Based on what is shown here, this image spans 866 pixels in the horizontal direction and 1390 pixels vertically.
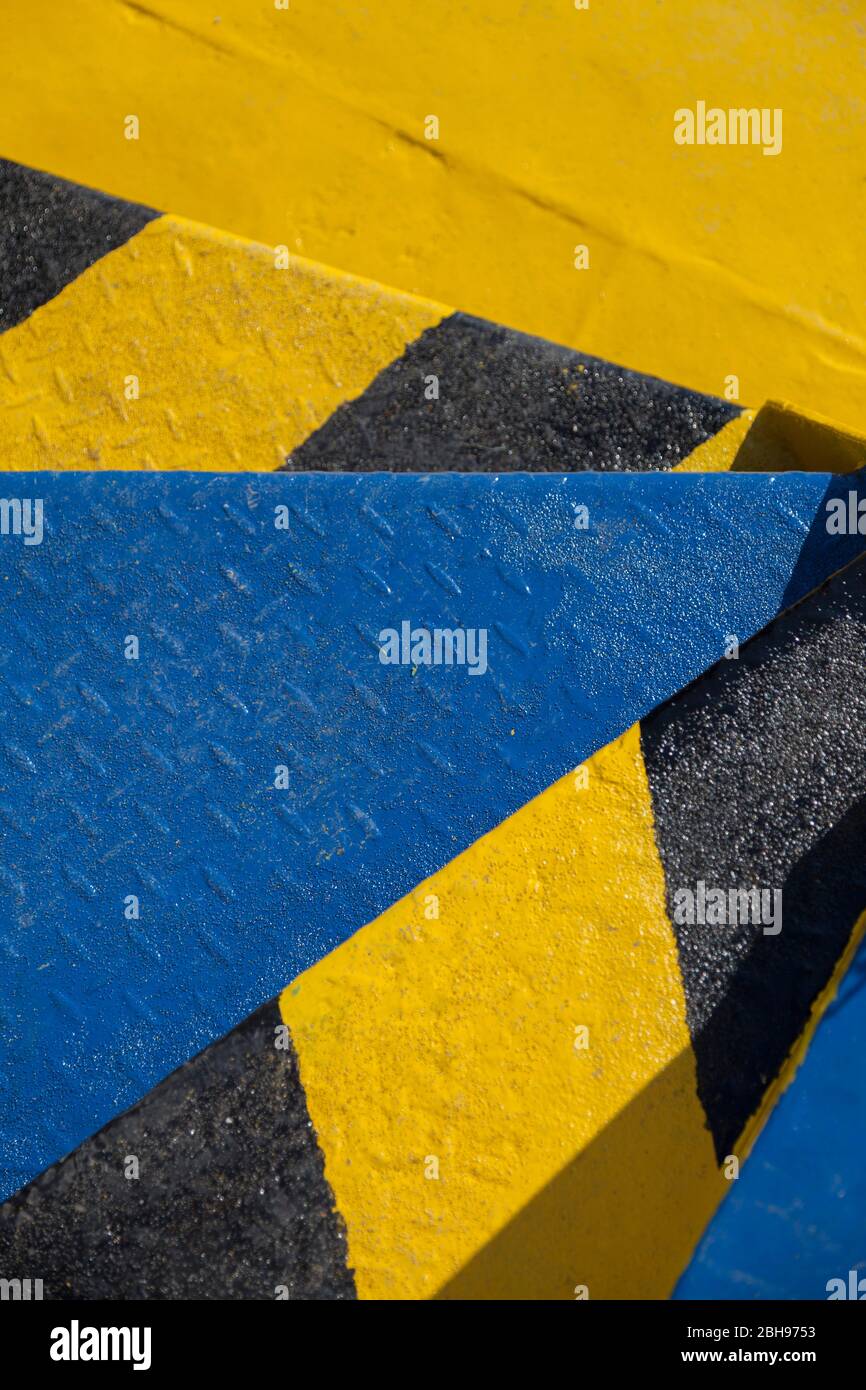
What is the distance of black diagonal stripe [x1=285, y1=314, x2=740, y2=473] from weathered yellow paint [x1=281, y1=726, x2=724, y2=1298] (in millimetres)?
1221

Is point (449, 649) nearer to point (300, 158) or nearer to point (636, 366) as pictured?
point (636, 366)

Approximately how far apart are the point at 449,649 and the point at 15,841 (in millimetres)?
1194

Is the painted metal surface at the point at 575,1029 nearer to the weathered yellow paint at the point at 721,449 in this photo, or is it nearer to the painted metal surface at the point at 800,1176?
the painted metal surface at the point at 800,1176

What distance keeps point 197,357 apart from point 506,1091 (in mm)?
2229

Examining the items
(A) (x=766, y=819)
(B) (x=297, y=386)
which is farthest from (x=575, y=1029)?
(B) (x=297, y=386)

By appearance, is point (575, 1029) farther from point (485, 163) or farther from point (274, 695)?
point (485, 163)

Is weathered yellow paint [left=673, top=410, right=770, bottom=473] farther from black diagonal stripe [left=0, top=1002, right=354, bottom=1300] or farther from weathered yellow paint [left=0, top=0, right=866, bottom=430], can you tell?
black diagonal stripe [left=0, top=1002, right=354, bottom=1300]

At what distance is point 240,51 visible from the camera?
3576 mm

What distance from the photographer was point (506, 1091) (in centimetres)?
278

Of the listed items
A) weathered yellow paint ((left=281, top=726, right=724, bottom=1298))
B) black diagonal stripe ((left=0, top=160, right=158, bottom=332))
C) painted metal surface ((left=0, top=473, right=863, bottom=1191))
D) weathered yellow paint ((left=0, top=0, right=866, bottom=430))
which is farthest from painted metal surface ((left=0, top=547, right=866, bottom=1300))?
black diagonal stripe ((left=0, top=160, right=158, bottom=332))

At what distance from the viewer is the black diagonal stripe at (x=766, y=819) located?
2.81 metres

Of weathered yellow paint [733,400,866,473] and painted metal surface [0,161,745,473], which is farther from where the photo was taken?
painted metal surface [0,161,745,473]

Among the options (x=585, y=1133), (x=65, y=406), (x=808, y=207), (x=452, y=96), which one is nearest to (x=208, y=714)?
(x=65, y=406)

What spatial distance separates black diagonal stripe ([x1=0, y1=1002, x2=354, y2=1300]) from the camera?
2.80m
